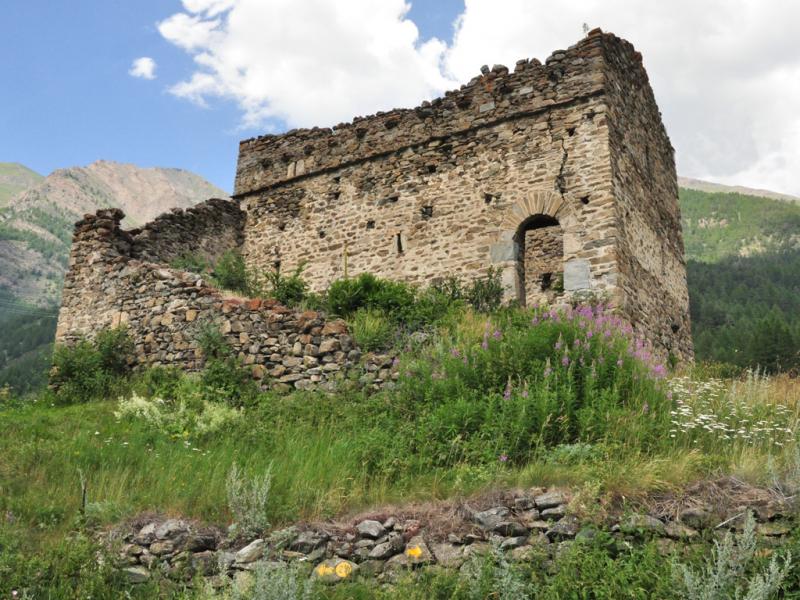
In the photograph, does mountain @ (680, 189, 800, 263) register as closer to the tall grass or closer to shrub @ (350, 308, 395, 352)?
shrub @ (350, 308, 395, 352)

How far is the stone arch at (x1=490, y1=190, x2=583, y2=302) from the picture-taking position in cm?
1184

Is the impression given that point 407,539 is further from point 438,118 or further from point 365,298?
point 438,118

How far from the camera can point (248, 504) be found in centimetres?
557

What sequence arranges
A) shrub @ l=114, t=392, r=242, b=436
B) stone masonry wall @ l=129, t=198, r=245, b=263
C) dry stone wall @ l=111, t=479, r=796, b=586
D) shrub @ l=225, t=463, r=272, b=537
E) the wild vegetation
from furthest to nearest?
stone masonry wall @ l=129, t=198, r=245, b=263, shrub @ l=114, t=392, r=242, b=436, shrub @ l=225, t=463, r=272, b=537, dry stone wall @ l=111, t=479, r=796, b=586, the wild vegetation

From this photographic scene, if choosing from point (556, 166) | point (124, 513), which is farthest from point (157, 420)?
point (556, 166)

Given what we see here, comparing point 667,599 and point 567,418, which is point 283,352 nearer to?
point 567,418

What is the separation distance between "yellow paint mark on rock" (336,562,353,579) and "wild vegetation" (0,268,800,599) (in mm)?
188

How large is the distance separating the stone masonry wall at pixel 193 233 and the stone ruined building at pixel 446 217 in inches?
1.4

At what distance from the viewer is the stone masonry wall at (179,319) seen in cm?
945

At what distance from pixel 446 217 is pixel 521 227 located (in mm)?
1544

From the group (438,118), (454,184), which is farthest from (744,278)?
(454,184)

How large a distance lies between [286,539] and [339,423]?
2669 mm

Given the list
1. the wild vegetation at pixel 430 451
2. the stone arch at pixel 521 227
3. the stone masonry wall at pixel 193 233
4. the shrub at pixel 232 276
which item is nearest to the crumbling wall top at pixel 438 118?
the stone masonry wall at pixel 193 233

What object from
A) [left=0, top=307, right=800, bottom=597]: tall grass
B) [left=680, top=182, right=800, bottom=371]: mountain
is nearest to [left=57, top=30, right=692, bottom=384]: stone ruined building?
[left=0, top=307, right=800, bottom=597]: tall grass
